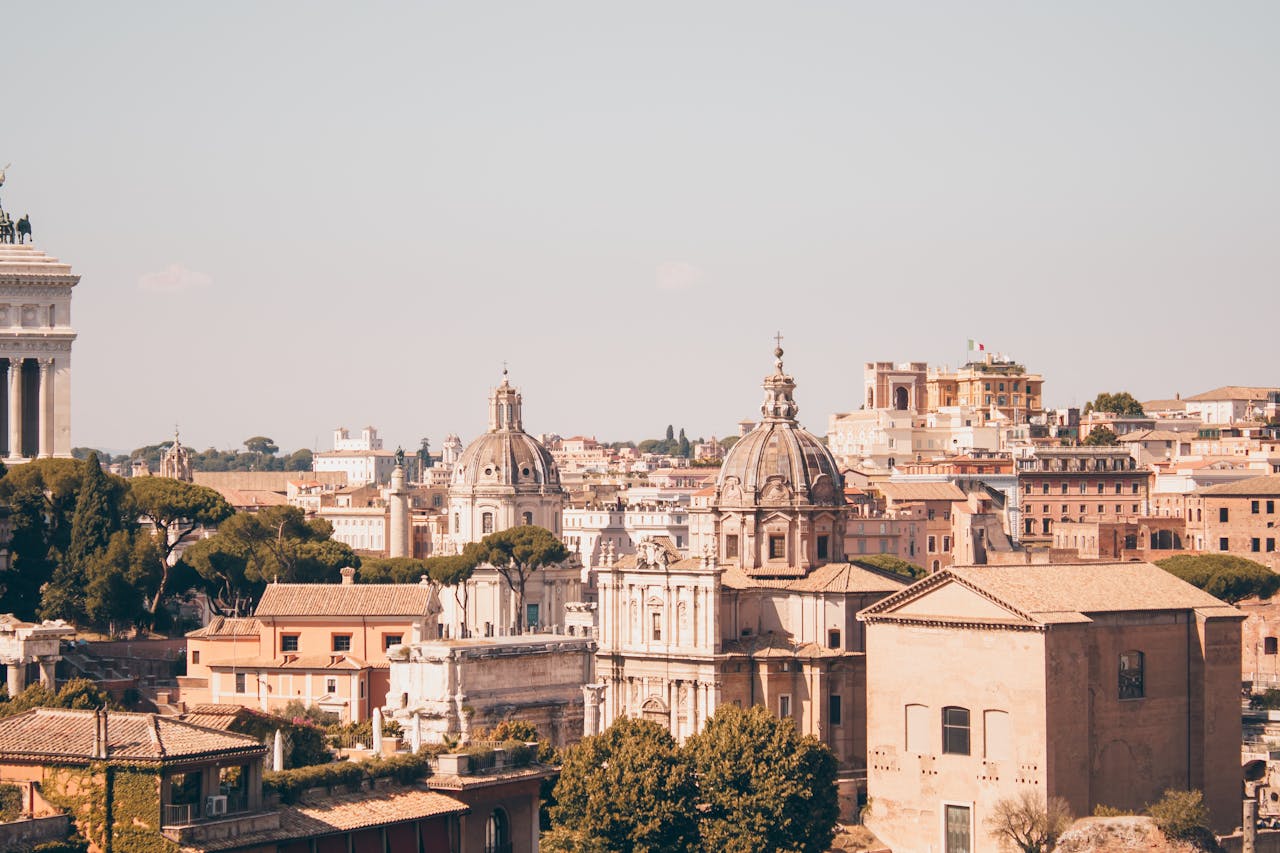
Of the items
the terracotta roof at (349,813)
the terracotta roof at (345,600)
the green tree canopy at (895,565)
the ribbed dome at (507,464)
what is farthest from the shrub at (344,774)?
the ribbed dome at (507,464)

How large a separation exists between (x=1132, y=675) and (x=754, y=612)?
42.7ft

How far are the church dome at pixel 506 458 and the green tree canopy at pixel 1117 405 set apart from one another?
44262 mm

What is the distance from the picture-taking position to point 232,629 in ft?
277

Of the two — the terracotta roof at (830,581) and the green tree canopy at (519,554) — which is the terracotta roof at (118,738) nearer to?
the terracotta roof at (830,581)

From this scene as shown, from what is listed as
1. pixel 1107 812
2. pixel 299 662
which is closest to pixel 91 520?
pixel 299 662

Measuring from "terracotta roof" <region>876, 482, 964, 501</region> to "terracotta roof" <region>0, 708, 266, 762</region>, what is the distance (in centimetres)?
7054

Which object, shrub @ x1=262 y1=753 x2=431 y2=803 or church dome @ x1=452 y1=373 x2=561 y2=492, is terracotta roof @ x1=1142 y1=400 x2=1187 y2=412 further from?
shrub @ x1=262 y1=753 x2=431 y2=803

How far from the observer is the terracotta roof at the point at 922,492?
120812mm

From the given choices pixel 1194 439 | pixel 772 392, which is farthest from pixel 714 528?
pixel 1194 439

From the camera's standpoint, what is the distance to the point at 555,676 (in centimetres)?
7731

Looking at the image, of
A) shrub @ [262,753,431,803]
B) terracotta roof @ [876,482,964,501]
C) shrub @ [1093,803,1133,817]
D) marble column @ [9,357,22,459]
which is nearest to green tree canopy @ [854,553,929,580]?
terracotta roof @ [876,482,964,501]

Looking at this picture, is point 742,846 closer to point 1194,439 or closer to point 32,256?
point 32,256

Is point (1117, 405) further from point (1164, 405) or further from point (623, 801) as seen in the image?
point (623, 801)

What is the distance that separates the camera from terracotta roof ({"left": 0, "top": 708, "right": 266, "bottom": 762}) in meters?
50.0
